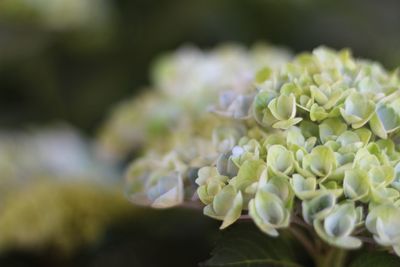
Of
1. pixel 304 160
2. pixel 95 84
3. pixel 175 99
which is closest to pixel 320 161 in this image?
pixel 304 160

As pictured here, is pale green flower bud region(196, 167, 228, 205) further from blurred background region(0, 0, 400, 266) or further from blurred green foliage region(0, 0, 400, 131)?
blurred green foliage region(0, 0, 400, 131)

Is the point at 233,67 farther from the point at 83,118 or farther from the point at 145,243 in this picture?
the point at 83,118

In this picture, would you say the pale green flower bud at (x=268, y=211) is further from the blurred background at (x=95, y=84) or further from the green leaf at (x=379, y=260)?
the blurred background at (x=95, y=84)

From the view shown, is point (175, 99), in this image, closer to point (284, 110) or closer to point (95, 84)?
point (284, 110)

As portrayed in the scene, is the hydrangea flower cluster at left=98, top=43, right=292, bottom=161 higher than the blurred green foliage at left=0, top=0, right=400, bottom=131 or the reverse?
the reverse

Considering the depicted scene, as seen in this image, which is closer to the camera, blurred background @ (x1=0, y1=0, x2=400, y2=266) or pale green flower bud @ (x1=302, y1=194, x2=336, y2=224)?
pale green flower bud @ (x1=302, y1=194, x2=336, y2=224)

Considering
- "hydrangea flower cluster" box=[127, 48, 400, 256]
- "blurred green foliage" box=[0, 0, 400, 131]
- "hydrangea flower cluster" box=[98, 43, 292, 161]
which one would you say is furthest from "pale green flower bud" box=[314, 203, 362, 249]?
"blurred green foliage" box=[0, 0, 400, 131]
